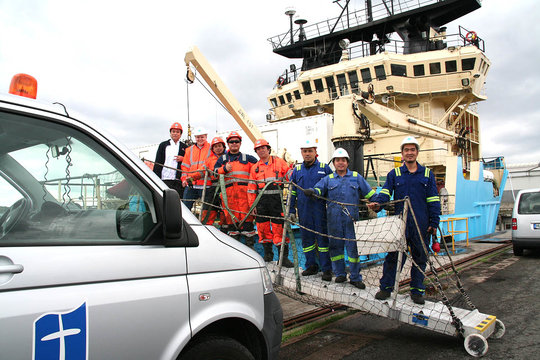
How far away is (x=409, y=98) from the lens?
55.6 ft

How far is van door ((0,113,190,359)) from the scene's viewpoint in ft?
5.32

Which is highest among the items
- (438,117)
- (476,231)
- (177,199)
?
(438,117)

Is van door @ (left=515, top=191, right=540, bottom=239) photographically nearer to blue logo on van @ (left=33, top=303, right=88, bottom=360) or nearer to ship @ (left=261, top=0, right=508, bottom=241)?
ship @ (left=261, top=0, right=508, bottom=241)

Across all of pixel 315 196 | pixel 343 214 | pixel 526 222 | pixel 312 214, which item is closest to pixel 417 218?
pixel 343 214

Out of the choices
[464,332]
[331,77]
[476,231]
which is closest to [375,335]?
[464,332]

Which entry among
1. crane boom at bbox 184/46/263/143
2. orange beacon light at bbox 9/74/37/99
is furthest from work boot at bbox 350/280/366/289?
crane boom at bbox 184/46/263/143

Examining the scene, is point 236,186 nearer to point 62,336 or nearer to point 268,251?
point 268,251

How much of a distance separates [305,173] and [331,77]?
13195 millimetres

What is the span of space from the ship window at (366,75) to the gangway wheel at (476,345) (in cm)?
1432

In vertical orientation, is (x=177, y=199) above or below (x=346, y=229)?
above

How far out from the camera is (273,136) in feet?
43.8

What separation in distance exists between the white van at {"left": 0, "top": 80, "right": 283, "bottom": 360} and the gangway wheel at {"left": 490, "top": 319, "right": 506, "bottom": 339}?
3048mm

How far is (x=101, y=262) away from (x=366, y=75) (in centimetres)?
1638

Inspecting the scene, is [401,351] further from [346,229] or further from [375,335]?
[346,229]
